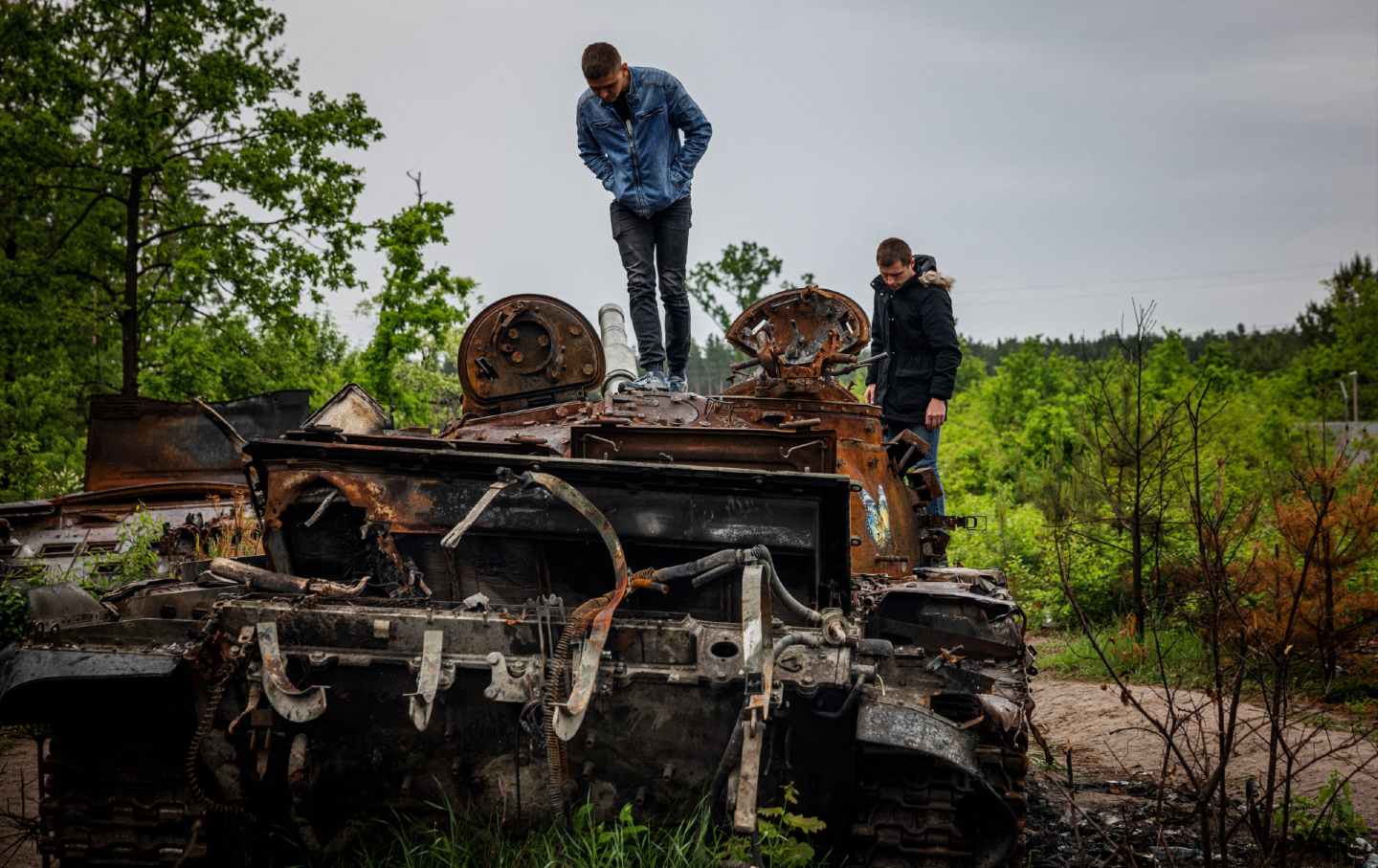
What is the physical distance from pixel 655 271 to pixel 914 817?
4.47 m

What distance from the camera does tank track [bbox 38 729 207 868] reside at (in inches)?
196

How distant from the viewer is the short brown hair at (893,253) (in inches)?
369

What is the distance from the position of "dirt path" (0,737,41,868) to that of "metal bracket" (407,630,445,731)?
225 centimetres

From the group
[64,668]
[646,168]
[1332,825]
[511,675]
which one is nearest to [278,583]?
[64,668]

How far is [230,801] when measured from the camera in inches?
201

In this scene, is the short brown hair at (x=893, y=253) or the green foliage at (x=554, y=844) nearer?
the green foliage at (x=554, y=844)

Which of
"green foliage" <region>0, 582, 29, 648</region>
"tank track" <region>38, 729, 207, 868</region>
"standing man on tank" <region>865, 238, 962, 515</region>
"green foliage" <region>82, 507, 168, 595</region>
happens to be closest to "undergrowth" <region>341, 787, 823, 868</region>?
"tank track" <region>38, 729, 207, 868</region>

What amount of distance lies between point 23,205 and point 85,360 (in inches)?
163

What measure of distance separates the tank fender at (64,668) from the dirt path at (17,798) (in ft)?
3.82

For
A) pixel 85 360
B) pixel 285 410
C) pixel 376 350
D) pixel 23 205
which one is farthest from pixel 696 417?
pixel 85 360

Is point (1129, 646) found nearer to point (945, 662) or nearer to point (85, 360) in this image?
point (945, 662)

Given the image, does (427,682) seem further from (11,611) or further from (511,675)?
(11,611)

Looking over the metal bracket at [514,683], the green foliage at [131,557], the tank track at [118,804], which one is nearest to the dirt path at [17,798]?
the tank track at [118,804]

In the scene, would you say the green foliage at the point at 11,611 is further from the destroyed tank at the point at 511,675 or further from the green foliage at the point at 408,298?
the green foliage at the point at 408,298
